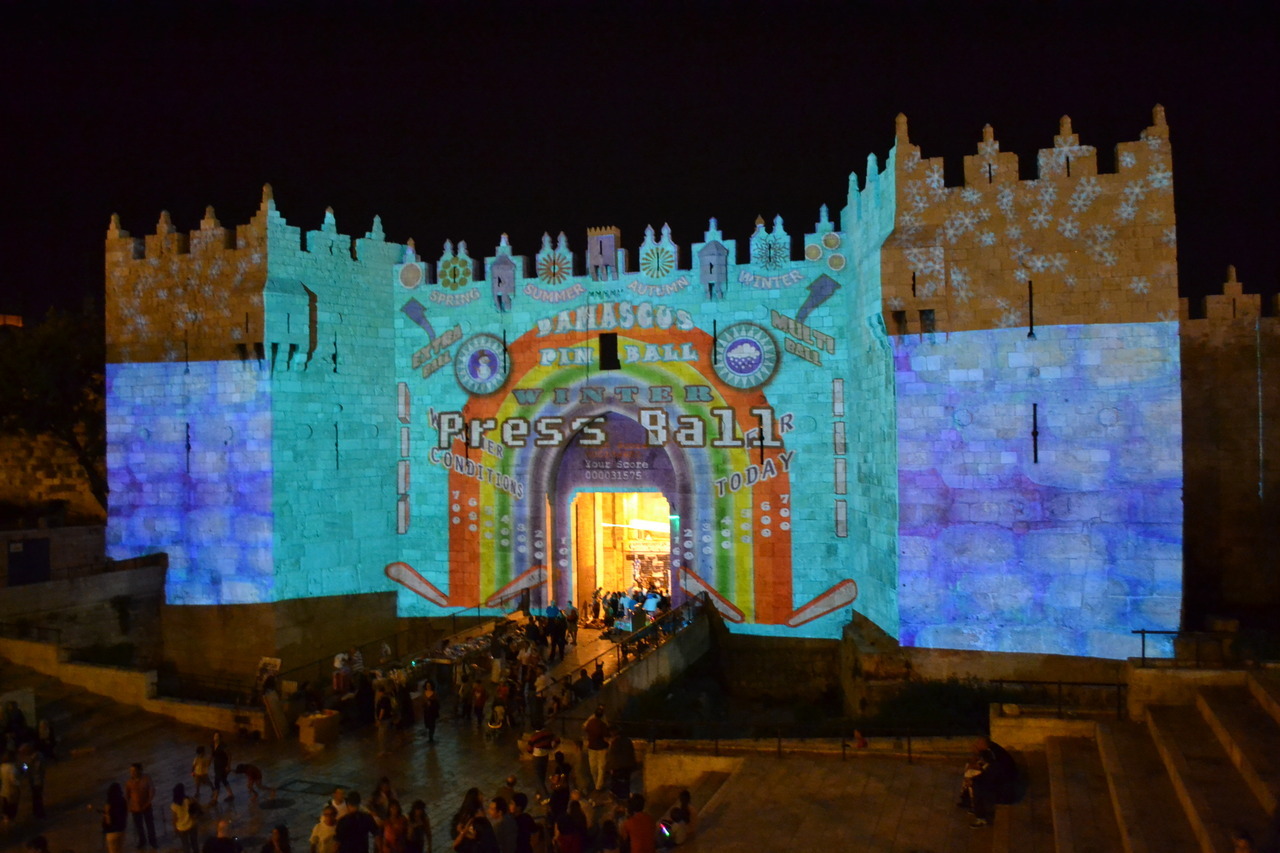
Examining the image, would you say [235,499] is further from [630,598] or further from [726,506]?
[726,506]

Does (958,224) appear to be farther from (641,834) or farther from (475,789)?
(475,789)

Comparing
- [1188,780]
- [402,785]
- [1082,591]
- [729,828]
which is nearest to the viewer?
[1188,780]

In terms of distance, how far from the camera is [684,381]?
20859mm

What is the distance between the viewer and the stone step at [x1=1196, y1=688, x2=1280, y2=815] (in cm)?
842

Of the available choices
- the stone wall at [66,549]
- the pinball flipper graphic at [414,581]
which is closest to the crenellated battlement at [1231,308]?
the pinball flipper graphic at [414,581]

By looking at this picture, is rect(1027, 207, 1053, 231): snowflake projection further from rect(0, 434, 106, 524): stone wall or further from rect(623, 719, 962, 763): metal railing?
rect(0, 434, 106, 524): stone wall

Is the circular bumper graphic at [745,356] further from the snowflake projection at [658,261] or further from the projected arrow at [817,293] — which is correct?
the snowflake projection at [658,261]

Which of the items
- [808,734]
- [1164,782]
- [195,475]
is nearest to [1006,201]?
[808,734]

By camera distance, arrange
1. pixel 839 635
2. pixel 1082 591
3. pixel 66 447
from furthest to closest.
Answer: pixel 66 447 → pixel 839 635 → pixel 1082 591

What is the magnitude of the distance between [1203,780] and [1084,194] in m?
9.73

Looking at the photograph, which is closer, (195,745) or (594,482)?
(195,745)

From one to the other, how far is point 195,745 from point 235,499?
20.5 ft

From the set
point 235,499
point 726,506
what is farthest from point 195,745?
point 726,506

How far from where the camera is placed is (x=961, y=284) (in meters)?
15.9
